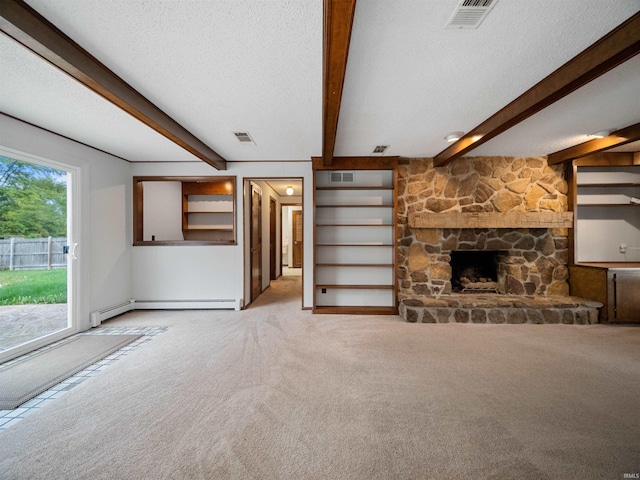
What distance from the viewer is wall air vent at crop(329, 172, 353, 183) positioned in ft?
14.6

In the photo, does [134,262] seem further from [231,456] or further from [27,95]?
[231,456]

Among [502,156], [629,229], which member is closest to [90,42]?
[502,156]

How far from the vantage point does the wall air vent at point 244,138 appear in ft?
10.6

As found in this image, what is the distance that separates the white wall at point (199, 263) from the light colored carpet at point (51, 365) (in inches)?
47.8

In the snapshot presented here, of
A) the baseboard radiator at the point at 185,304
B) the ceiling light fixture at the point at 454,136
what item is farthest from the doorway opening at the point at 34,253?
the ceiling light fixture at the point at 454,136

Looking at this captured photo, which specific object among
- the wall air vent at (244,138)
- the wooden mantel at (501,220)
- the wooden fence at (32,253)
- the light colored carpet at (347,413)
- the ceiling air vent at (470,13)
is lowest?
the light colored carpet at (347,413)

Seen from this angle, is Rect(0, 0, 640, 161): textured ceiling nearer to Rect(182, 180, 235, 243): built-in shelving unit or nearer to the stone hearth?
the stone hearth

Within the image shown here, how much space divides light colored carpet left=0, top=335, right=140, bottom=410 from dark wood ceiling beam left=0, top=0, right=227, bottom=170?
237 centimetres

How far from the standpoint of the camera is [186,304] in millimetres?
4496

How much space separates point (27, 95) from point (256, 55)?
6.84 ft

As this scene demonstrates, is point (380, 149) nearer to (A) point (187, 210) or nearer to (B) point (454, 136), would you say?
(B) point (454, 136)

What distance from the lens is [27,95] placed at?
2.29 m

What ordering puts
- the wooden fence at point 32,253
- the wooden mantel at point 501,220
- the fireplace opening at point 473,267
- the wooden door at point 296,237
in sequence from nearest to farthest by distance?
the wooden fence at point 32,253, the wooden mantel at point 501,220, the fireplace opening at point 473,267, the wooden door at point 296,237

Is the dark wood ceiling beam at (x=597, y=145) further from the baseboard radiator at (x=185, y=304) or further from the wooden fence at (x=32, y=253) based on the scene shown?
the wooden fence at (x=32, y=253)
